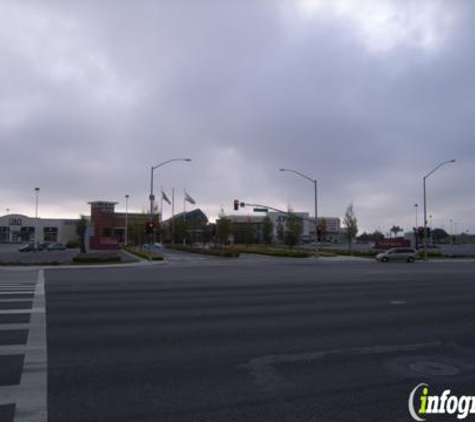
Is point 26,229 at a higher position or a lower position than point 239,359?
higher

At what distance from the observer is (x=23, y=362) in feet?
24.2

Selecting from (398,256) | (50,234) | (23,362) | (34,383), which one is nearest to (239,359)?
(34,383)

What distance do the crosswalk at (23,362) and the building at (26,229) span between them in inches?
5080

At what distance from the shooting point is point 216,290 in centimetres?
1839

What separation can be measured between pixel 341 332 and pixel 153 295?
8.26m

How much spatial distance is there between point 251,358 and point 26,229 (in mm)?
139950

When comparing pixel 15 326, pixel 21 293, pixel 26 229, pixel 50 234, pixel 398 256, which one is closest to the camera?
pixel 15 326

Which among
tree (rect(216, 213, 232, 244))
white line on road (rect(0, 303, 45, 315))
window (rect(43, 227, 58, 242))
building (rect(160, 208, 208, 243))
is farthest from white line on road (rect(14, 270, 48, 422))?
window (rect(43, 227, 58, 242))

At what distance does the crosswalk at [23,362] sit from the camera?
17.9 feet

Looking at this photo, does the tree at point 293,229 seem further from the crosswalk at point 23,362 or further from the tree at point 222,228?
the crosswalk at point 23,362

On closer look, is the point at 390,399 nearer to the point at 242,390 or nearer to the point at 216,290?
the point at 242,390

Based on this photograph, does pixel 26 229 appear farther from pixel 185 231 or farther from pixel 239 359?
pixel 239 359

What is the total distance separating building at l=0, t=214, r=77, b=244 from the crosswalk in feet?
423

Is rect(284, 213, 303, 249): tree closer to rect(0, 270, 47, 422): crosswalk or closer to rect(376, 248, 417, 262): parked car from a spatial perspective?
rect(376, 248, 417, 262): parked car
